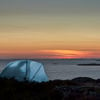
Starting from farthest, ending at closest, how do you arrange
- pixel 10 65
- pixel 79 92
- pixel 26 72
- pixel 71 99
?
1. pixel 10 65
2. pixel 26 72
3. pixel 79 92
4. pixel 71 99

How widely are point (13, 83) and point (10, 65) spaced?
689 cm

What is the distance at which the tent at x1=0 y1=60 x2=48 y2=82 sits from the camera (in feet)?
86.2

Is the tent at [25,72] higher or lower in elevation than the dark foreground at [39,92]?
higher

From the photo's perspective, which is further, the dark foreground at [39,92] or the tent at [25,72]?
the tent at [25,72]

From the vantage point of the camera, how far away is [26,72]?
86.8 ft

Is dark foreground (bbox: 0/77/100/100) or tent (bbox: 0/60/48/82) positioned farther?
tent (bbox: 0/60/48/82)

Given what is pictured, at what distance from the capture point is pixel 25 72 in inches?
1043

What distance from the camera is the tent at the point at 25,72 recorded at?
86.2 feet

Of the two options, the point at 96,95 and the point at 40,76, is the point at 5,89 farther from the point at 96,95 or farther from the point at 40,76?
the point at 40,76

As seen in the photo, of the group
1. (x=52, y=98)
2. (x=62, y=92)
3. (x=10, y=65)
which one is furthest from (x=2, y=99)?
(x=10, y=65)

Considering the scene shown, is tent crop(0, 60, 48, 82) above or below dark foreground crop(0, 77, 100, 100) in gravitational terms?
above

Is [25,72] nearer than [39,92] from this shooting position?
No

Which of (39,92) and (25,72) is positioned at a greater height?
(25,72)

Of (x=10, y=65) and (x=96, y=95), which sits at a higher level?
(x=10, y=65)
